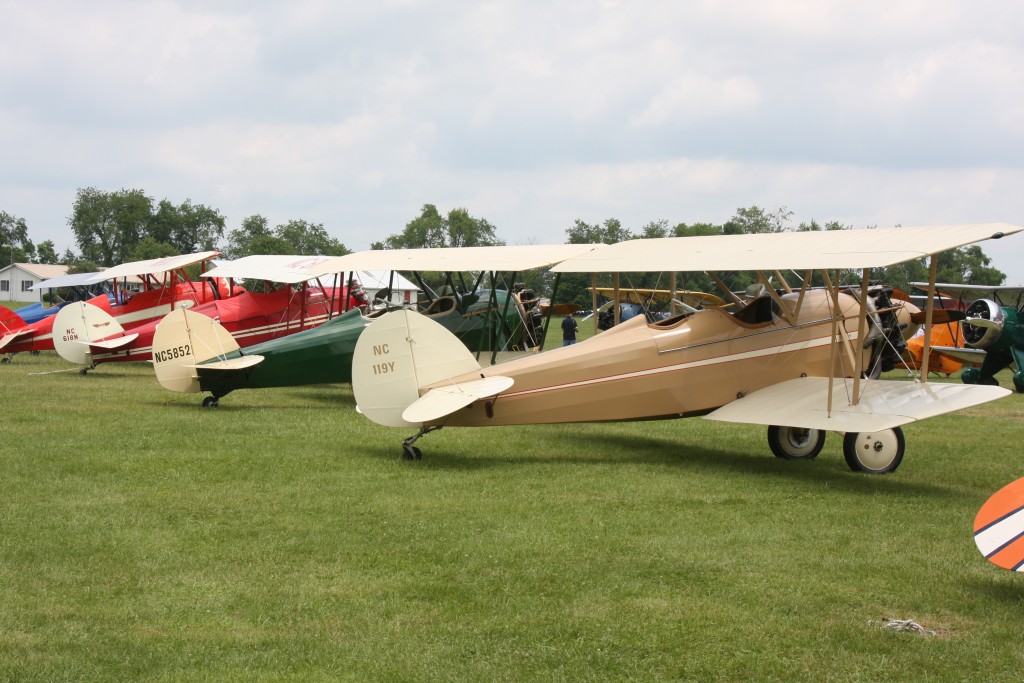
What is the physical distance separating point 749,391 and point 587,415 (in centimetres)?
164

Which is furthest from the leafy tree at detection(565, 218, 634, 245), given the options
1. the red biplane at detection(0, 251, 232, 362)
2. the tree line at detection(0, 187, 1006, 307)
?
the red biplane at detection(0, 251, 232, 362)

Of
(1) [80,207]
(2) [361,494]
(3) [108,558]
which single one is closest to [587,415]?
(2) [361,494]

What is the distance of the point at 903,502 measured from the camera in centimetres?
777

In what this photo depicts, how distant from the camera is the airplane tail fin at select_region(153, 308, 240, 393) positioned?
1298cm

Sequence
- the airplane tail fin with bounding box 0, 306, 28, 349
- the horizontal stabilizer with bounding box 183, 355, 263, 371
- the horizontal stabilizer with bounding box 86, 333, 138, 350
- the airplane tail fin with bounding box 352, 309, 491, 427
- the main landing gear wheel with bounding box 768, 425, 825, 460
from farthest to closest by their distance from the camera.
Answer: the airplane tail fin with bounding box 0, 306, 28, 349 < the horizontal stabilizer with bounding box 86, 333, 138, 350 < the horizontal stabilizer with bounding box 183, 355, 263, 371 < the main landing gear wheel with bounding box 768, 425, 825, 460 < the airplane tail fin with bounding box 352, 309, 491, 427

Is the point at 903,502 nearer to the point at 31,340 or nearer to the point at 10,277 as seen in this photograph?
the point at 31,340

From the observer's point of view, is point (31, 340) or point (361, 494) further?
point (31, 340)

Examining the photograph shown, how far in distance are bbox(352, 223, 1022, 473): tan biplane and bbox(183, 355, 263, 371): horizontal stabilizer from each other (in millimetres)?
4346

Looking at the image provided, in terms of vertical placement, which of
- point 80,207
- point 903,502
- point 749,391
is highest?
point 80,207

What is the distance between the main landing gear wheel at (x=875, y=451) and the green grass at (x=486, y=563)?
0.17 meters

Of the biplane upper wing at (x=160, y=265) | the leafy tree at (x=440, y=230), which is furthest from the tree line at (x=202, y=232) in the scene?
the biplane upper wing at (x=160, y=265)

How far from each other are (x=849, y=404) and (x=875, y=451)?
55 cm

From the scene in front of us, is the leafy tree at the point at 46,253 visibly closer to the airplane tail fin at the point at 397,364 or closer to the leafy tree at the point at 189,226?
the leafy tree at the point at 189,226

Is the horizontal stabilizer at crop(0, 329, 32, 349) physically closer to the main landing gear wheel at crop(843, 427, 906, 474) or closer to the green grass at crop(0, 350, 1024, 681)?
the green grass at crop(0, 350, 1024, 681)
